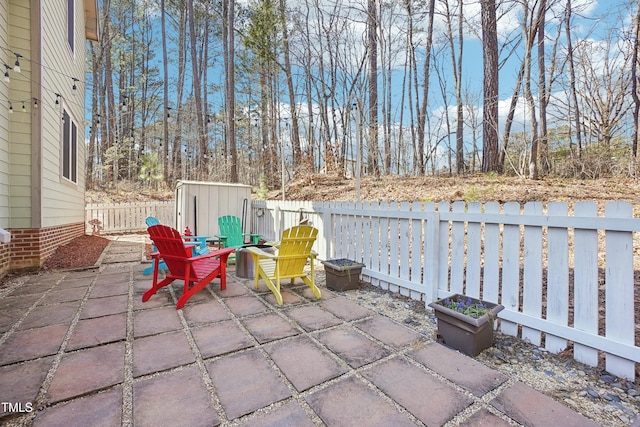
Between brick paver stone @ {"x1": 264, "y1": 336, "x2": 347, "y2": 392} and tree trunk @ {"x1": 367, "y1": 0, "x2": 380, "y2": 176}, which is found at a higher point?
tree trunk @ {"x1": 367, "y1": 0, "x2": 380, "y2": 176}

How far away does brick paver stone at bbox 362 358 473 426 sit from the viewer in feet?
4.74

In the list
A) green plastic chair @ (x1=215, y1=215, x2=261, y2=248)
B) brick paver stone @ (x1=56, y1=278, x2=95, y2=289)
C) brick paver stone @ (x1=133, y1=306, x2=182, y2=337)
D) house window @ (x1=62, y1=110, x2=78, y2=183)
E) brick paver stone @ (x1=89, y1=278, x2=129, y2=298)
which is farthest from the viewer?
house window @ (x1=62, y1=110, x2=78, y2=183)

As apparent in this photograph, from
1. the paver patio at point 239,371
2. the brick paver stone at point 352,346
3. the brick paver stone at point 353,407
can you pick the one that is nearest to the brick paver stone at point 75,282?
the paver patio at point 239,371

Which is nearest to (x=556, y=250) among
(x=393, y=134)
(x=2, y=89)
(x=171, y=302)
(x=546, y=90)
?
(x=171, y=302)

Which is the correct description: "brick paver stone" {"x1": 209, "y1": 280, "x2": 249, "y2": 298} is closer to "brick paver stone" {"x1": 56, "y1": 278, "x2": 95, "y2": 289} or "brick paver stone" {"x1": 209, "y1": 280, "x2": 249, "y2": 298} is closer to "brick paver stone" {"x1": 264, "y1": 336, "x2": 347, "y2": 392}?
"brick paver stone" {"x1": 264, "y1": 336, "x2": 347, "y2": 392}

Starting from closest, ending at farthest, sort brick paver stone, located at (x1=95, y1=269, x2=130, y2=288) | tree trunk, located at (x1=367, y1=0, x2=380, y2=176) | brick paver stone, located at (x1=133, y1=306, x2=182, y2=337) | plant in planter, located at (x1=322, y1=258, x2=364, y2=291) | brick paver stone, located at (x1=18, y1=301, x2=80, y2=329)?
brick paver stone, located at (x1=133, y1=306, x2=182, y2=337) → brick paver stone, located at (x1=18, y1=301, x2=80, y2=329) → plant in planter, located at (x1=322, y1=258, x2=364, y2=291) → brick paver stone, located at (x1=95, y1=269, x2=130, y2=288) → tree trunk, located at (x1=367, y1=0, x2=380, y2=176)

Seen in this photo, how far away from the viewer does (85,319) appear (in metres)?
2.57

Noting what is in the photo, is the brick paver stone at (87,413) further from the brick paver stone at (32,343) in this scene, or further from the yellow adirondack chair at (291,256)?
the yellow adirondack chair at (291,256)

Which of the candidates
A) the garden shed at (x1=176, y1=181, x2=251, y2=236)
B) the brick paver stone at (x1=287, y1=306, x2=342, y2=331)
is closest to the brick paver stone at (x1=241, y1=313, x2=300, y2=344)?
the brick paver stone at (x1=287, y1=306, x2=342, y2=331)

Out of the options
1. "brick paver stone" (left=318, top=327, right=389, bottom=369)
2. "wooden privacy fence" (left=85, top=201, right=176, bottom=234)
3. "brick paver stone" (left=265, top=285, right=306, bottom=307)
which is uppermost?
"wooden privacy fence" (left=85, top=201, right=176, bottom=234)

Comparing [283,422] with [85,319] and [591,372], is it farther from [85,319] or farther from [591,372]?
[85,319]

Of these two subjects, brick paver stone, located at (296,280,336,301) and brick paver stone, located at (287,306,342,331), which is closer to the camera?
brick paver stone, located at (287,306,342,331)

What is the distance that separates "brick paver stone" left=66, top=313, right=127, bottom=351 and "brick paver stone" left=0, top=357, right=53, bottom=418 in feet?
0.72

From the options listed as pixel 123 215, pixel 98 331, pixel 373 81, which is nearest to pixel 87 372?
pixel 98 331
